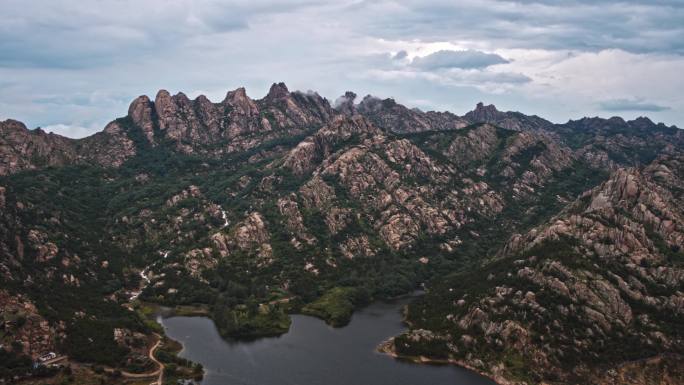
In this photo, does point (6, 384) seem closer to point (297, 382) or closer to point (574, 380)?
point (297, 382)

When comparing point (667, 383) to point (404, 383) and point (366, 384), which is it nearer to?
point (404, 383)

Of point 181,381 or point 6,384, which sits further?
point 181,381

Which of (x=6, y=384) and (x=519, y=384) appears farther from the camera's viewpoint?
(x=519, y=384)

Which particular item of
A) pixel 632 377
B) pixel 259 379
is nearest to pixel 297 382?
pixel 259 379

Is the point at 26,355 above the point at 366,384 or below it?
above

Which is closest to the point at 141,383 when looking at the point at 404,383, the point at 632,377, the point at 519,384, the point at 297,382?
the point at 297,382

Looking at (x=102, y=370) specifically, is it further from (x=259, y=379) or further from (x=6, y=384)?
(x=259, y=379)

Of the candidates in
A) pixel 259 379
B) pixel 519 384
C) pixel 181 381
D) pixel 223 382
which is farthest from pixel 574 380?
pixel 181 381

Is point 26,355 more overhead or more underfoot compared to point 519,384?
more overhead
